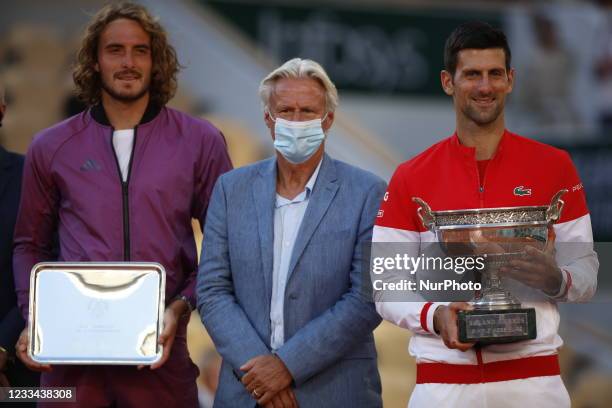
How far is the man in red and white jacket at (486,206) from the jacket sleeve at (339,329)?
17cm

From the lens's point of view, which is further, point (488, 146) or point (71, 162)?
point (71, 162)

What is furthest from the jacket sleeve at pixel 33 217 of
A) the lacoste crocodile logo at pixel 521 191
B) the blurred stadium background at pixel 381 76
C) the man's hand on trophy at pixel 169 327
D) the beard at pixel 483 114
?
the blurred stadium background at pixel 381 76

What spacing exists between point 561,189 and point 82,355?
4.26 feet

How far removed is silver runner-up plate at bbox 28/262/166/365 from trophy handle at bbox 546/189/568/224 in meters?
1.02

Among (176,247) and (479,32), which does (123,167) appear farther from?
(479,32)

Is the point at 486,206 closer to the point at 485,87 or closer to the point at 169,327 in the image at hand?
the point at 485,87

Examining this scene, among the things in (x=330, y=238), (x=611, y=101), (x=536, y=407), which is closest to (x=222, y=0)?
(x=611, y=101)

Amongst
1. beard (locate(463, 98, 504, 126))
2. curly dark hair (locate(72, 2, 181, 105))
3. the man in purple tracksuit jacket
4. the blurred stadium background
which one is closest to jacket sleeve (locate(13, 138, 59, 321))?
the man in purple tracksuit jacket

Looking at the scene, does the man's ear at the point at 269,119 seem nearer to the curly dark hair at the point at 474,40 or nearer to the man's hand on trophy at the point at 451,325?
the curly dark hair at the point at 474,40

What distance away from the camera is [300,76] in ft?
10.9

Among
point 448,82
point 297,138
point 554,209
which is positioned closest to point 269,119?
point 297,138

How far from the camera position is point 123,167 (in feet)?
11.2

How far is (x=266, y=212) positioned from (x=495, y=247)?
73 centimetres

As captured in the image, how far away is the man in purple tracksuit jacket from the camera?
3314 mm
